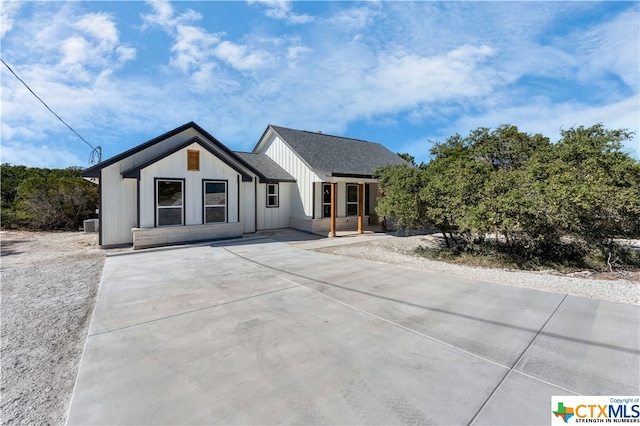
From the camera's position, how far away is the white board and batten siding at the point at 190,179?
429 inches

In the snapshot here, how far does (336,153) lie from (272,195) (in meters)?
4.90

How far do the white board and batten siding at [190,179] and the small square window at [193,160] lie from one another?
0.11 m

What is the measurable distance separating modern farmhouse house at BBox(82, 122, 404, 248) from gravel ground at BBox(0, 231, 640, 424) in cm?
201

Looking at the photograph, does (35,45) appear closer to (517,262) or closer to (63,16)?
(63,16)

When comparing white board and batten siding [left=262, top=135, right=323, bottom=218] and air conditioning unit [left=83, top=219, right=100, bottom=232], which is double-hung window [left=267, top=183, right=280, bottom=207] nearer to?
white board and batten siding [left=262, top=135, right=323, bottom=218]

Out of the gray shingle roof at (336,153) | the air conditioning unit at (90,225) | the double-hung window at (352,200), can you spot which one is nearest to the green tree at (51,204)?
the air conditioning unit at (90,225)

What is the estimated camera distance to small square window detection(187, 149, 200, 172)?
1166 centimetres

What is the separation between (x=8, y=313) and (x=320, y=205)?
12.1 metres

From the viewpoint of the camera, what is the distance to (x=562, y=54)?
10383 mm

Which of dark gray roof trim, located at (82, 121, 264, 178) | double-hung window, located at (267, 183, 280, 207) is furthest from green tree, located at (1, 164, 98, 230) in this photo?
double-hung window, located at (267, 183, 280, 207)

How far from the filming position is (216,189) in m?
12.4

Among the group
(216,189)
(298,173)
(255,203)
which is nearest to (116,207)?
(216,189)

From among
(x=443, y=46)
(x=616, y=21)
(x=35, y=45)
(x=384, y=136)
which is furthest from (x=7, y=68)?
(x=384, y=136)

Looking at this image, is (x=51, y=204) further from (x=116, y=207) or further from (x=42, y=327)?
(x=42, y=327)
